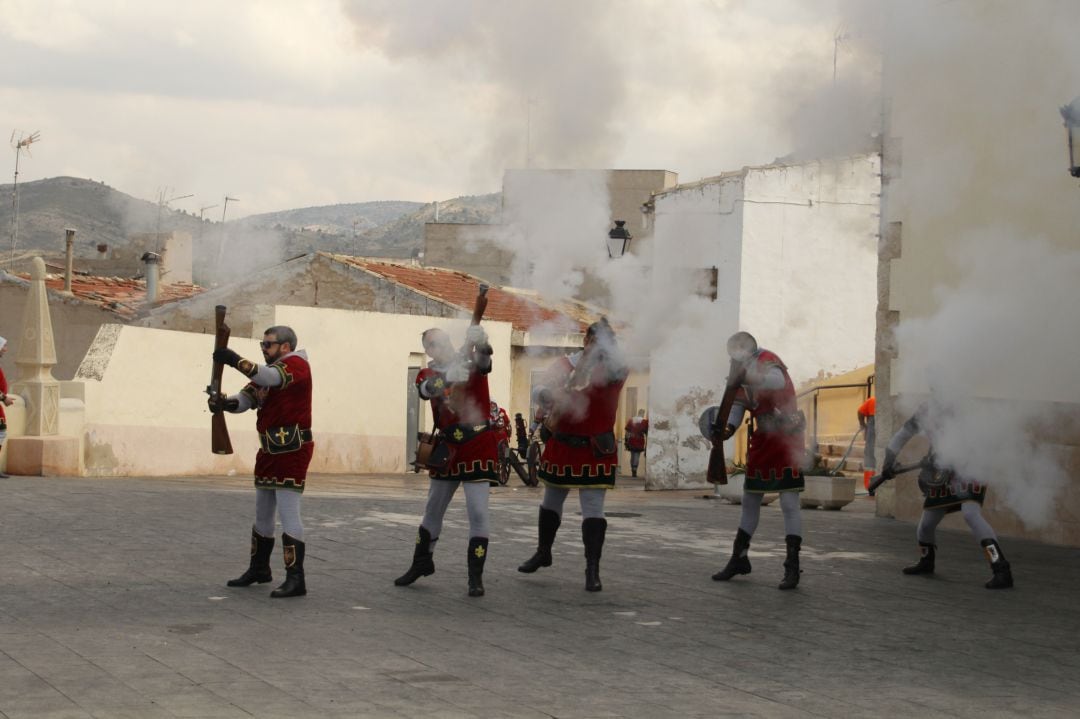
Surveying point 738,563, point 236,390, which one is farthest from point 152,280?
point 738,563

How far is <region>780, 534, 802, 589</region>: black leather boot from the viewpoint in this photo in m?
9.86

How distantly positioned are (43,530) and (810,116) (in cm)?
742

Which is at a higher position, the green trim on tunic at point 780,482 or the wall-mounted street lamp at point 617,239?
the wall-mounted street lamp at point 617,239

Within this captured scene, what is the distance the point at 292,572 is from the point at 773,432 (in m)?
3.54

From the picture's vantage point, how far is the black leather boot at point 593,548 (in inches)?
373

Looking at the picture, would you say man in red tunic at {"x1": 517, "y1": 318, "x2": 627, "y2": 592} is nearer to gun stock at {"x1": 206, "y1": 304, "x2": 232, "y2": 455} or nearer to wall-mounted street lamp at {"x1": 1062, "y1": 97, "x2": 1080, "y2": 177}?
gun stock at {"x1": 206, "y1": 304, "x2": 232, "y2": 455}

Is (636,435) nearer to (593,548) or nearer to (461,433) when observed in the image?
(593,548)

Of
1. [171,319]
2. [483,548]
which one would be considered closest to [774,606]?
[483,548]

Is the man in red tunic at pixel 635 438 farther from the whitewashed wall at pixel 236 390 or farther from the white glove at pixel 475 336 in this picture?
the white glove at pixel 475 336

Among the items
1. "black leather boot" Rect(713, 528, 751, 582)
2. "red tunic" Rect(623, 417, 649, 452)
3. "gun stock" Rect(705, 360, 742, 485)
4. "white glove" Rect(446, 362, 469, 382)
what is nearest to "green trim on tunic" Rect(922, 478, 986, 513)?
"black leather boot" Rect(713, 528, 751, 582)

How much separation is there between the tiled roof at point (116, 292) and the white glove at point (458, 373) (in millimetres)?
21110

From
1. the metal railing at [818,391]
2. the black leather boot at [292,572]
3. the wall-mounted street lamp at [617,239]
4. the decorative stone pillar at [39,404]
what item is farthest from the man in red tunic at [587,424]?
the metal railing at [818,391]

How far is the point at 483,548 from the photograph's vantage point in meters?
9.15

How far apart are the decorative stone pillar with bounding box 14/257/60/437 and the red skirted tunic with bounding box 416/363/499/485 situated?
1109 cm
